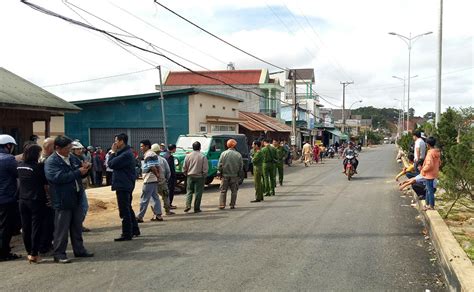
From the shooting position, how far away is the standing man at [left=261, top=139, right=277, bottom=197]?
49.9ft

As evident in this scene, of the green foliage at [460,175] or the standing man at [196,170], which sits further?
the standing man at [196,170]

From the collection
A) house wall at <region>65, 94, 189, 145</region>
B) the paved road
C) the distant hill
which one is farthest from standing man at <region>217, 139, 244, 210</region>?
Result: the distant hill

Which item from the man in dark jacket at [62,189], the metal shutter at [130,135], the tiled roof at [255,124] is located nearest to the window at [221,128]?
the tiled roof at [255,124]

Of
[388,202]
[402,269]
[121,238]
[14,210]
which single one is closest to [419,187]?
[388,202]

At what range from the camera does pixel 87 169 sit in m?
7.45

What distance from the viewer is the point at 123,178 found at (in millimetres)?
8766

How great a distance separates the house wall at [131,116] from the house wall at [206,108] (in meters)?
0.35

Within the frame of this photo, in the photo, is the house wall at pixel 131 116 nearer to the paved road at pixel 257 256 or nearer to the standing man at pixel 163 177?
the standing man at pixel 163 177

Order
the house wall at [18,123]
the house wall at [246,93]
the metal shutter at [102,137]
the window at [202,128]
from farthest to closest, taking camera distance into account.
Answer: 1. the house wall at [246,93]
2. the metal shutter at [102,137]
3. the window at [202,128]
4. the house wall at [18,123]

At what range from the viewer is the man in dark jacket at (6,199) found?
733 cm

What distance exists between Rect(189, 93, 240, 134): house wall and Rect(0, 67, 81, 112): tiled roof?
1242 centimetres

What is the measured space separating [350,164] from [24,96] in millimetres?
13521

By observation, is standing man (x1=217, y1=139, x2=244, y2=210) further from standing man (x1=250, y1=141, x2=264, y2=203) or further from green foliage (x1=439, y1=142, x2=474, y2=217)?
green foliage (x1=439, y1=142, x2=474, y2=217)

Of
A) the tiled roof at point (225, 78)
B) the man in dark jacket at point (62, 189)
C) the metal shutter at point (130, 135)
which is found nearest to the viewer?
the man in dark jacket at point (62, 189)
